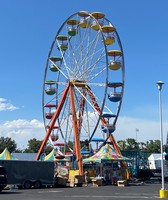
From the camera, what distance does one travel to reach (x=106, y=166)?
157 ft

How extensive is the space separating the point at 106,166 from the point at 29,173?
44.2ft

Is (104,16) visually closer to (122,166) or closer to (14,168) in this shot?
(122,166)

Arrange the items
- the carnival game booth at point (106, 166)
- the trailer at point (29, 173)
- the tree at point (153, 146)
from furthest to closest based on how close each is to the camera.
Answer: the tree at point (153, 146) → the carnival game booth at point (106, 166) → the trailer at point (29, 173)

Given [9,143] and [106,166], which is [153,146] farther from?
[106,166]

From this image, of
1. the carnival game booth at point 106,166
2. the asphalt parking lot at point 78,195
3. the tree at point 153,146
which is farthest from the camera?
the tree at point 153,146

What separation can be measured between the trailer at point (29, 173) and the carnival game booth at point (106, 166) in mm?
7194

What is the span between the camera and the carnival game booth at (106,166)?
45.2 m

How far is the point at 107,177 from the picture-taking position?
45.3 meters

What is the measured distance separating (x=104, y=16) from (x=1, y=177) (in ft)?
88.1

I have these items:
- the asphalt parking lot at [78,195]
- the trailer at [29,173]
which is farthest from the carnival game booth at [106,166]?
the asphalt parking lot at [78,195]

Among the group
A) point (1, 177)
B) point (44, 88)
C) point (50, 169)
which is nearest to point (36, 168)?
point (50, 169)

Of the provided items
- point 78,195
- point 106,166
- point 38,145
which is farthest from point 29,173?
point 38,145

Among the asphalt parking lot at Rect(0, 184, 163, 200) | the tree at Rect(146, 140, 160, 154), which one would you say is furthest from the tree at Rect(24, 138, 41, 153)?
the asphalt parking lot at Rect(0, 184, 163, 200)

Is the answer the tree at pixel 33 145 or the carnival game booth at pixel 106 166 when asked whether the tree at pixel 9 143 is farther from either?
the carnival game booth at pixel 106 166
